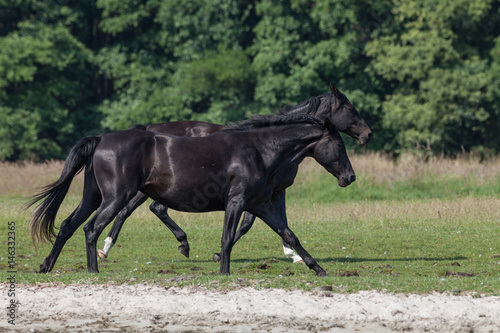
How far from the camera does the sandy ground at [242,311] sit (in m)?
7.98

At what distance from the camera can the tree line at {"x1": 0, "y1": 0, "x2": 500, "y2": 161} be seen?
31.2 m

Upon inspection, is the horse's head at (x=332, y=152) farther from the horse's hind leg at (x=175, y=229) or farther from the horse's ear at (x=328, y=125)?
the horse's hind leg at (x=175, y=229)

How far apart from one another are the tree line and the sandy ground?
22.9 m

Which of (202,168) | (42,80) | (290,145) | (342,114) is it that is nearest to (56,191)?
(202,168)

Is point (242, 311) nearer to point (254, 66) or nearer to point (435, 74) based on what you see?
point (435, 74)

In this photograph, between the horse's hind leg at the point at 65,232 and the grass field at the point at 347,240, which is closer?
the grass field at the point at 347,240

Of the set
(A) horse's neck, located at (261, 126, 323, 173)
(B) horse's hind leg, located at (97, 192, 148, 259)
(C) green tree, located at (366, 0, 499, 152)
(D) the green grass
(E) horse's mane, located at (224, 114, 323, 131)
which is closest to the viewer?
(D) the green grass

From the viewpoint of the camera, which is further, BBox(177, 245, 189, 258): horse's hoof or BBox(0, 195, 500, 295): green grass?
BBox(177, 245, 189, 258): horse's hoof

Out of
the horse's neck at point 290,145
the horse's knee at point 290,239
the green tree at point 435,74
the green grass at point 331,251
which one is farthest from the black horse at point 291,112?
the green tree at point 435,74

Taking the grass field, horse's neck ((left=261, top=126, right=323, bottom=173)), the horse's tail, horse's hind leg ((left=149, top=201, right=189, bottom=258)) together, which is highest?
horse's neck ((left=261, top=126, right=323, bottom=173))

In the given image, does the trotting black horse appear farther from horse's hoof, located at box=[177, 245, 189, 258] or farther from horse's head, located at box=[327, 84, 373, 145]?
horse's hoof, located at box=[177, 245, 189, 258]

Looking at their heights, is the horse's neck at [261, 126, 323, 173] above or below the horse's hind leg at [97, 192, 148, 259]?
above

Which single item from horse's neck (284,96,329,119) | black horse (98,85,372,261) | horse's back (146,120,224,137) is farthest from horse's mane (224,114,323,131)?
horse's back (146,120,224,137)

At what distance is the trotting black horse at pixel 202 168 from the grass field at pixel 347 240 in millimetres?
759
